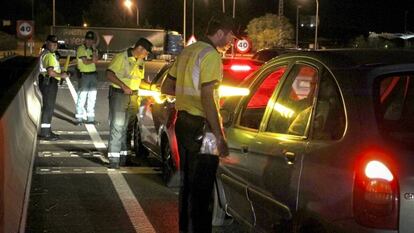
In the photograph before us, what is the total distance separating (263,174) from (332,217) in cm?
96

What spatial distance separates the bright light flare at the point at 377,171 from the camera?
130 inches

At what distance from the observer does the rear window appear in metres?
3.57

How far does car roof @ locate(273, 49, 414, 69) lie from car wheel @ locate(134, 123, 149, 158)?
18.6 feet

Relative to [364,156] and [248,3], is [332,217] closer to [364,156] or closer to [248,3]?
[364,156]

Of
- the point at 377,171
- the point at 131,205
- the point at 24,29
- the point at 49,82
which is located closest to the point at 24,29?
the point at 24,29

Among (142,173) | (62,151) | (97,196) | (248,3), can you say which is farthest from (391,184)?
(248,3)

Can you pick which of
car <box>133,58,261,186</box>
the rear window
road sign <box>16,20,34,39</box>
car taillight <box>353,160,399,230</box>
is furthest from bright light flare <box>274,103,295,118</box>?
road sign <box>16,20,34,39</box>

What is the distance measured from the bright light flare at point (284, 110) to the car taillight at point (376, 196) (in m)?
1.34

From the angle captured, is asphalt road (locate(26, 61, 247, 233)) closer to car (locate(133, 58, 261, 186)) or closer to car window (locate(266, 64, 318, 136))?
car (locate(133, 58, 261, 186))

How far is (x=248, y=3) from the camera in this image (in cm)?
9706

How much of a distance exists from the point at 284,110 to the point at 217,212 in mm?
1435

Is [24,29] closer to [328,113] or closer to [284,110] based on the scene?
[284,110]

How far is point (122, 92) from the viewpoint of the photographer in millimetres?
8844

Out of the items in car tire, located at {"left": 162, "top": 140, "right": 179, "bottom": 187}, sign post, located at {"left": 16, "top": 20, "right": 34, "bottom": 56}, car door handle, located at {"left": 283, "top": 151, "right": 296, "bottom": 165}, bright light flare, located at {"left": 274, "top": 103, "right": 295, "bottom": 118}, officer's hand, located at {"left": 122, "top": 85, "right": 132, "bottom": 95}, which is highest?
sign post, located at {"left": 16, "top": 20, "right": 34, "bottom": 56}
